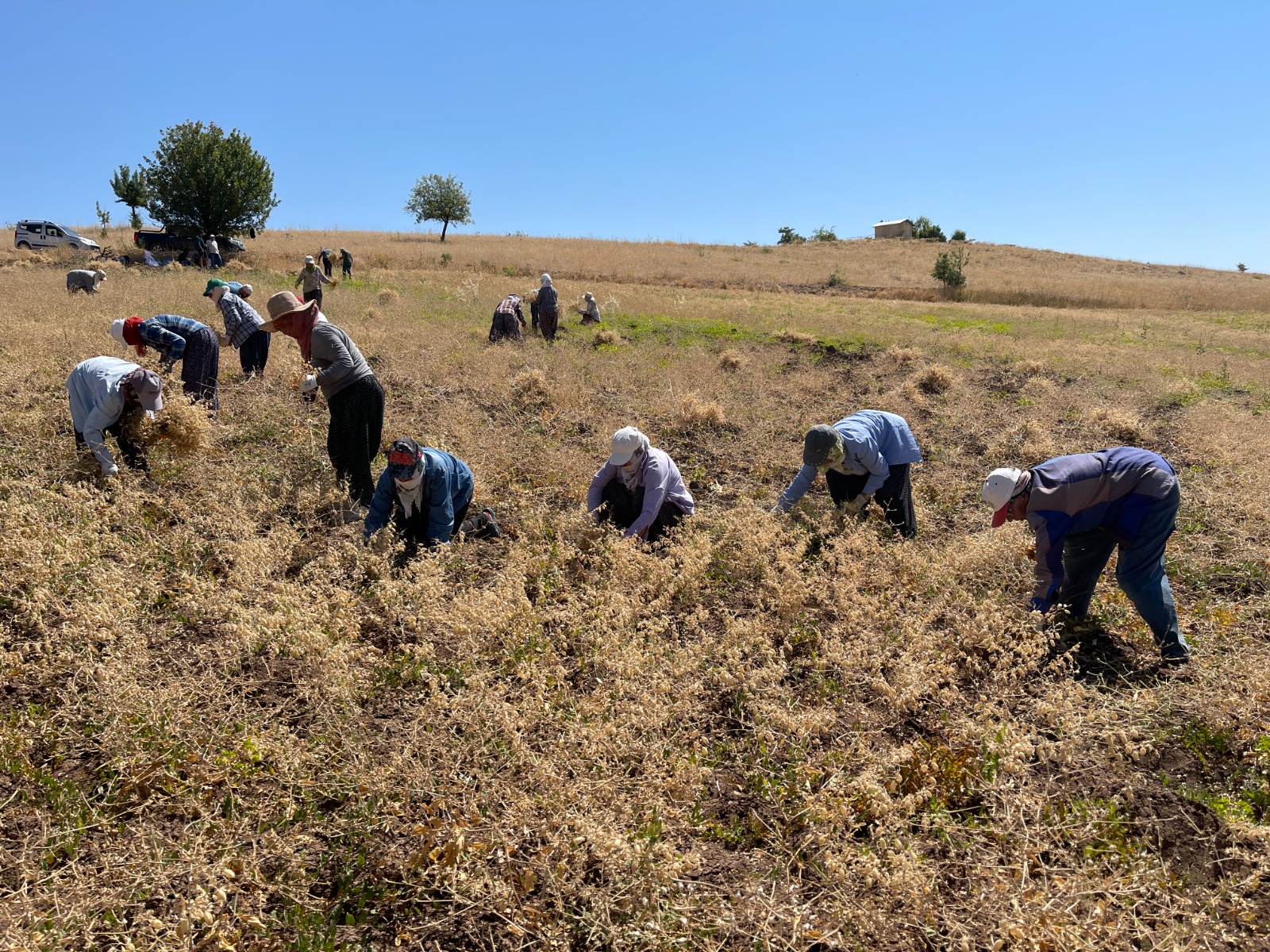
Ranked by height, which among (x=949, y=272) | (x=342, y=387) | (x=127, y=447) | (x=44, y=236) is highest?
(x=949, y=272)

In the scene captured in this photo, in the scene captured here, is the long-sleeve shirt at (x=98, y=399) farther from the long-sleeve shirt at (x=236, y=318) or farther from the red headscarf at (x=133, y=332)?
the long-sleeve shirt at (x=236, y=318)

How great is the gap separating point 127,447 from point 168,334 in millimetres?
1312

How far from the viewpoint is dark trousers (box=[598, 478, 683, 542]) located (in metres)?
5.35

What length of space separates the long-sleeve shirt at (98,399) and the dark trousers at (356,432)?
1465 millimetres

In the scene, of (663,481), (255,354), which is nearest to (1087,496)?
(663,481)

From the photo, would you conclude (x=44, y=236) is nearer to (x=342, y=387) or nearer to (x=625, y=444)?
(x=342, y=387)

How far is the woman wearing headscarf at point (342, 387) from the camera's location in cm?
525

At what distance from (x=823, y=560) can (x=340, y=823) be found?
340 cm

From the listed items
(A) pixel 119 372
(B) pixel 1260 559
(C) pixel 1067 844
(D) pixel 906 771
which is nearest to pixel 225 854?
(D) pixel 906 771

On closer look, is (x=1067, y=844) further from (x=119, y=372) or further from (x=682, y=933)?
(x=119, y=372)

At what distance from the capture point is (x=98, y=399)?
509cm

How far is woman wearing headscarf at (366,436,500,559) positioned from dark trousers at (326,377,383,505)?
27.8 inches

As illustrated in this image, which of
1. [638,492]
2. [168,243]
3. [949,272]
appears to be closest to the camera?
[638,492]

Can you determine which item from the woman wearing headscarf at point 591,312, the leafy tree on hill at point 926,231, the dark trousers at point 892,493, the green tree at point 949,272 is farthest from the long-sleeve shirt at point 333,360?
the leafy tree on hill at point 926,231
